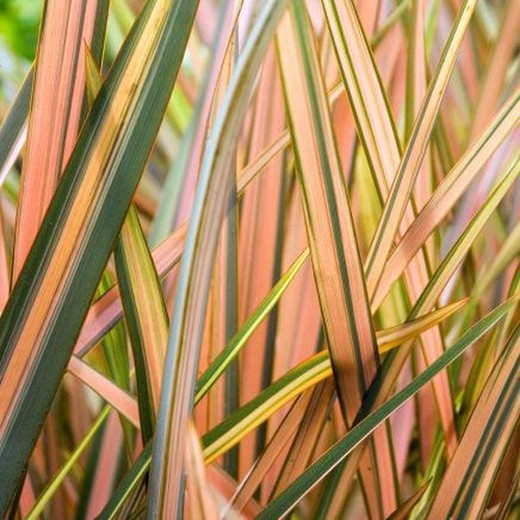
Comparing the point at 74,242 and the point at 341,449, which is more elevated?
the point at 74,242

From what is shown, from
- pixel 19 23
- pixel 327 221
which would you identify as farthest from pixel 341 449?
pixel 19 23

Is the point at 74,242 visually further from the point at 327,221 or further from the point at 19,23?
the point at 19,23

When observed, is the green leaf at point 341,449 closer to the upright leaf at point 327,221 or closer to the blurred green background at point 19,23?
the upright leaf at point 327,221

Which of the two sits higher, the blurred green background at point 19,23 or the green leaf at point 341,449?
the blurred green background at point 19,23

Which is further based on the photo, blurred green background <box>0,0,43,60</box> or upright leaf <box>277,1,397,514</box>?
blurred green background <box>0,0,43,60</box>

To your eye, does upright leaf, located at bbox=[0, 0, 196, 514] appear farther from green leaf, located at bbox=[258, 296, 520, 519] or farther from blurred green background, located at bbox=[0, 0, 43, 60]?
blurred green background, located at bbox=[0, 0, 43, 60]

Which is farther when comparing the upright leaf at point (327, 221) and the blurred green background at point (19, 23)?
the blurred green background at point (19, 23)

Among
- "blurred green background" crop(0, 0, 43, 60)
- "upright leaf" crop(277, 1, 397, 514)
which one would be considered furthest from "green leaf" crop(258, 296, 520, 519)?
"blurred green background" crop(0, 0, 43, 60)

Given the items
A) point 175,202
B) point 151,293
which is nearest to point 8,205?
point 175,202

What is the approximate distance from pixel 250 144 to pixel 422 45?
0.42 ft

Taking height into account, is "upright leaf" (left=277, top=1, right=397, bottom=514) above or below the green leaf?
above

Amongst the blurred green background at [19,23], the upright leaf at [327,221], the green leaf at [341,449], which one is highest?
the blurred green background at [19,23]

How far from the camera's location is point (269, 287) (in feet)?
1.75

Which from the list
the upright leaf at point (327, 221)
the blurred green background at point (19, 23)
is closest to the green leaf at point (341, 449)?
the upright leaf at point (327, 221)
